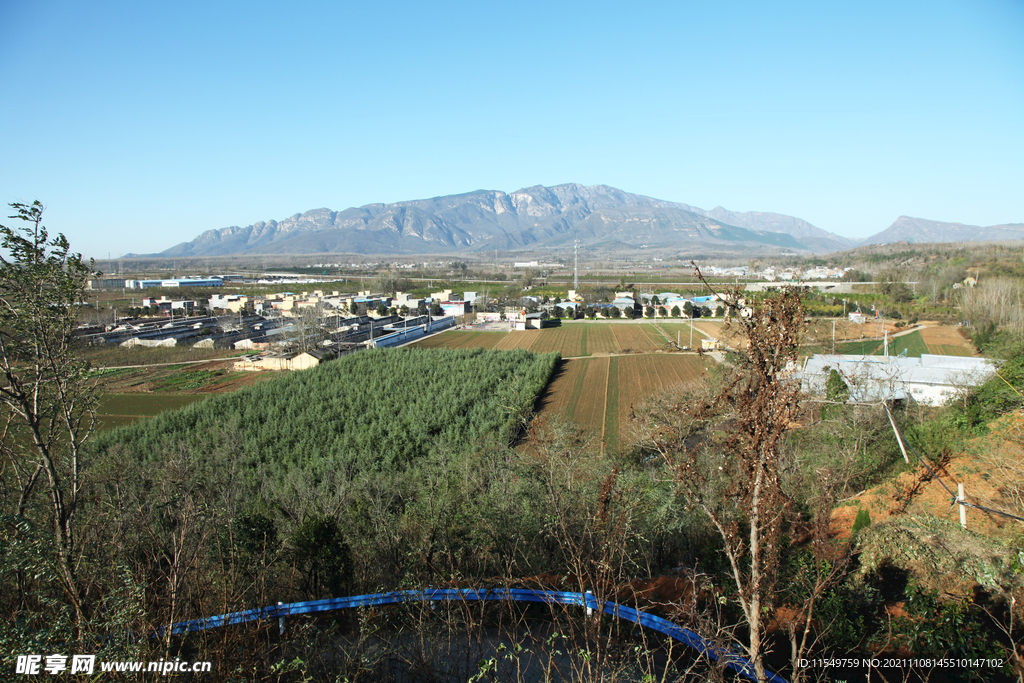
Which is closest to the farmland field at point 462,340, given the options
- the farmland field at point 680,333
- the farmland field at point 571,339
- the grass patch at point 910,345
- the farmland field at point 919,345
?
the farmland field at point 571,339

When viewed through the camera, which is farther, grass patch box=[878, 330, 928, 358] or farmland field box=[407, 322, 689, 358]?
farmland field box=[407, 322, 689, 358]

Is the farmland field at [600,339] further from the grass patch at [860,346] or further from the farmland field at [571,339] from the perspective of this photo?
the grass patch at [860,346]

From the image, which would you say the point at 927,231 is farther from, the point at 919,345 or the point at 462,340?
the point at 462,340

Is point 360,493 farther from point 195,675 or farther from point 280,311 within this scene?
point 280,311

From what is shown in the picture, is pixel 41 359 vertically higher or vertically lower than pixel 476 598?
higher

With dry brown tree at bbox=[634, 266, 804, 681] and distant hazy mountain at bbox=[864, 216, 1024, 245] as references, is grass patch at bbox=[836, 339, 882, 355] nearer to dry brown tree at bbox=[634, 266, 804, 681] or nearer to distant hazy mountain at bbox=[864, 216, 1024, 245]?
dry brown tree at bbox=[634, 266, 804, 681]

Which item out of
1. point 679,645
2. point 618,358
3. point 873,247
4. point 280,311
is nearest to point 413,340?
point 618,358

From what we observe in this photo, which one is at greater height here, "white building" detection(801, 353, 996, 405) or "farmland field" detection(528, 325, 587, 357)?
"white building" detection(801, 353, 996, 405)

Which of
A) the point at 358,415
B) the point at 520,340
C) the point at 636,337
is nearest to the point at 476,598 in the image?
the point at 358,415

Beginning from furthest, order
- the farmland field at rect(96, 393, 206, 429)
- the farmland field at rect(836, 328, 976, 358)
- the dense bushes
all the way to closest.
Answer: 1. the farmland field at rect(836, 328, 976, 358)
2. the farmland field at rect(96, 393, 206, 429)
3. the dense bushes

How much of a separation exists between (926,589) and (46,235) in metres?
7.49

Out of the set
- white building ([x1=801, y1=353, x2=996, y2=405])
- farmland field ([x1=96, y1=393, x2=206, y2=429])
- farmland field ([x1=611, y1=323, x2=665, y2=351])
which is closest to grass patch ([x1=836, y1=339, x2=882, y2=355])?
white building ([x1=801, y1=353, x2=996, y2=405])

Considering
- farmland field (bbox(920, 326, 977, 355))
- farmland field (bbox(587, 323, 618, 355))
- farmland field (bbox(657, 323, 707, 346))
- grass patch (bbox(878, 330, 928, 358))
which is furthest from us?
farmland field (bbox(657, 323, 707, 346))

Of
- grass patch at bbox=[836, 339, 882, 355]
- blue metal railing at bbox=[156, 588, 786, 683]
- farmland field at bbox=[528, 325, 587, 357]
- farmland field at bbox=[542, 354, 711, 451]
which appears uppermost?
blue metal railing at bbox=[156, 588, 786, 683]
